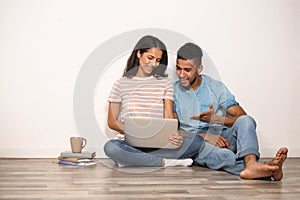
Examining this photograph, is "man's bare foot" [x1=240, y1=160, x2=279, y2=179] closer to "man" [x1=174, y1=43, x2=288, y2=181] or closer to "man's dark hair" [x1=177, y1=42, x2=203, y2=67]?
"man" [x1=174, y1=43, x2=288, y2=181]

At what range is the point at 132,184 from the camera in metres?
2.88

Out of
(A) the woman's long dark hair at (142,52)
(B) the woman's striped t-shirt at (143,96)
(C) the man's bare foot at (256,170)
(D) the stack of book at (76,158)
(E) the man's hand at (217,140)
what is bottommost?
(D) the stack of book at (76,158)

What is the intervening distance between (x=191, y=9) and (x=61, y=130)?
1.47 meters

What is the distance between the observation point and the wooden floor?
2580mm

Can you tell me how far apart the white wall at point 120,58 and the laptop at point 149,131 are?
0.65m

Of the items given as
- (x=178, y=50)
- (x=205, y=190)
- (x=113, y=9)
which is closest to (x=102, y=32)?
(x=113, y=9)

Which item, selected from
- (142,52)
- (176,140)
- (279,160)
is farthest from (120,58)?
(279,160)

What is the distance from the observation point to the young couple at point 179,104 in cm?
363

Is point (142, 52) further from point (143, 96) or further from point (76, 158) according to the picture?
point (76, 158)

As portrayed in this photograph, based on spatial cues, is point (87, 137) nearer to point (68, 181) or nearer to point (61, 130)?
point (61, 130)

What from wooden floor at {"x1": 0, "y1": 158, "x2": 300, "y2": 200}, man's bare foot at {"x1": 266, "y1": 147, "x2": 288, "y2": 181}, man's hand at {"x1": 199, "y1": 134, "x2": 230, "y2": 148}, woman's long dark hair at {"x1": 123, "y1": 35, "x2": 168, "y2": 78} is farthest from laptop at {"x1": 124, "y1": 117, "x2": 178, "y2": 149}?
man's bare foot at {"x1": 266, "y1": 147, "x2": 288, "y2": 181}

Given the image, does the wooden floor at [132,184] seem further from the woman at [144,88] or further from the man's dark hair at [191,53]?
the man's dark hair at [191,53]

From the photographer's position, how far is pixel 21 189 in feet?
8.87

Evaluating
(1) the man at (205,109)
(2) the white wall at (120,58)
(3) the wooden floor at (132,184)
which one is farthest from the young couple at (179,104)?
(2) the white wall at (120,58)
